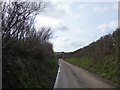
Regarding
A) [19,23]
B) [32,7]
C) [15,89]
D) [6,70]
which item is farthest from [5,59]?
[32,7]

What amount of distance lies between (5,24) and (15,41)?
200 cm

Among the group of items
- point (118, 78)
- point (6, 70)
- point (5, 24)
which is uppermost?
point (5, 24)

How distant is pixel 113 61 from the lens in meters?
31.6

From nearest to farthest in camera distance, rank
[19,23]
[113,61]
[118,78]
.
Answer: [19,23], [118,78], [113,61]

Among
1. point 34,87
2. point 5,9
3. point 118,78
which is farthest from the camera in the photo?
point 118,78

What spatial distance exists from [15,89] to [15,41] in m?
3.40

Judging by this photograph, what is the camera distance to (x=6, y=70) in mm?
12898

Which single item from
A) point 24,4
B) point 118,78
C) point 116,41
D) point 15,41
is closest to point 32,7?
point 24,4

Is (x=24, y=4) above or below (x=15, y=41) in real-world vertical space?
above

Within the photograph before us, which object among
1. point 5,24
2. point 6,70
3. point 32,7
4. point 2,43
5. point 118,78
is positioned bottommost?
point 118,78

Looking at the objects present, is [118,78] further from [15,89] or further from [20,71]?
[15,89]

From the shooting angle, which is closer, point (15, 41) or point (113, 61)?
point (15, 41)

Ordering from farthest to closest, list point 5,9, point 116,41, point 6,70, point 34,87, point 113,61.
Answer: point 116,41
point 113,61
point 34,87
point 5,9
point 6,70

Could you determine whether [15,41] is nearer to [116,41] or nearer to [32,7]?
[32,7]
